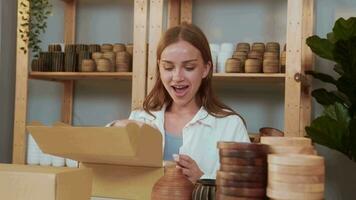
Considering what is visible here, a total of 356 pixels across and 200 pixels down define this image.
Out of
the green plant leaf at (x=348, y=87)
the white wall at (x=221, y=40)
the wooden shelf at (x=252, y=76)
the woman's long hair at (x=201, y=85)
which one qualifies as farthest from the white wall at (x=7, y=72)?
the green plant leaf at (x=348, y=87)

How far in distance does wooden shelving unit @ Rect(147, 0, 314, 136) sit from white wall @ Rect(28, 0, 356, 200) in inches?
6.8

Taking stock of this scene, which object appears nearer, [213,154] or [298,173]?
[298,173]

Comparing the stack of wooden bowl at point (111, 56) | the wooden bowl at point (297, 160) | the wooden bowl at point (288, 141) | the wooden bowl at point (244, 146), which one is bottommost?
the wooden bowl at point (297, 160)

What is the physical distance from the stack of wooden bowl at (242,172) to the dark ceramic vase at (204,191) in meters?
0.07

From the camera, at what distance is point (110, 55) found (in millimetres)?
2432

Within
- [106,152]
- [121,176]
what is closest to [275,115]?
[121,176]

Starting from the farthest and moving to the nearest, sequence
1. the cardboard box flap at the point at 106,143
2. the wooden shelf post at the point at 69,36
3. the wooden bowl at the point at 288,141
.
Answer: the wooden shelf post at the point at 69,36 → the cardboard box flap at the point at 106,143 → the wooden bowl at the point at 288,141

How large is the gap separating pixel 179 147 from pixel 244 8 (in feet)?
4.25

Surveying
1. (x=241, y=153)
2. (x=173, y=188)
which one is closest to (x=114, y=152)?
(x=173, y=188)

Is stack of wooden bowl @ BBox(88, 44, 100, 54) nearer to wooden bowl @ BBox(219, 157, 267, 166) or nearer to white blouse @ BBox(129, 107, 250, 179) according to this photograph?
white blouse @ BBox(129, 107, 250, 179)

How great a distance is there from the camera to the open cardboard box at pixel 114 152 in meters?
0.92

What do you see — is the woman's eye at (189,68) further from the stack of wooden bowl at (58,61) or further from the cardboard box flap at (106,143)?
the stack of wooden bowl at (58,61)

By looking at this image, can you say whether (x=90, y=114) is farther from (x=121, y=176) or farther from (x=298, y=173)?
(x=298, y=173)

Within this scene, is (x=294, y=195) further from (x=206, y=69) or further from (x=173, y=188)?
(x=206, y=69)
